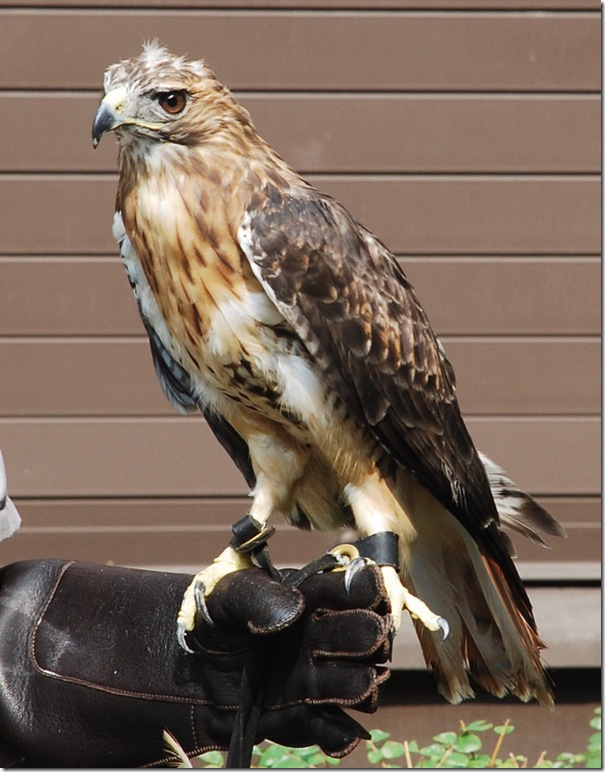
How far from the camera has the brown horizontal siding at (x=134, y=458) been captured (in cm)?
539

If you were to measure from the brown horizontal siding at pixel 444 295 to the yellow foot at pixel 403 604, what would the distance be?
2.39m

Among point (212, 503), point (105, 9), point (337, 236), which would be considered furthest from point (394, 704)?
point (105, 9)

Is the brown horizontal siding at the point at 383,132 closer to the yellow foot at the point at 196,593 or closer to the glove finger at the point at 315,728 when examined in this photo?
the yellow foot at the point at 196,593

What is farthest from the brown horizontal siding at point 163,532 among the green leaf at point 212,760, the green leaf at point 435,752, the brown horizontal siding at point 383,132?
the brown horizontal siding at point 383,132

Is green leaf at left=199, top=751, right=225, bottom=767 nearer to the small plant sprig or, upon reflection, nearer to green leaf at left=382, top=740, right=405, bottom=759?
the small plant sprig

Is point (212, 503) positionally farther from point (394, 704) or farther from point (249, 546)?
point (249, 546)

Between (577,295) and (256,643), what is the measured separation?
2966 mm

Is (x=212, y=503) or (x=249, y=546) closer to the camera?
(x=249, y=546)

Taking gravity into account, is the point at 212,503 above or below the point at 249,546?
below

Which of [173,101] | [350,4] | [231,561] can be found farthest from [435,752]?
[350,4]

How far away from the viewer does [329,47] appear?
5332 millimetres

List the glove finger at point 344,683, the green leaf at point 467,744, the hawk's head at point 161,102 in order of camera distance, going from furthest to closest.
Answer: the green leaf at point 467,744
the hawk's head at point 161,102
the glove finger at point 344,683

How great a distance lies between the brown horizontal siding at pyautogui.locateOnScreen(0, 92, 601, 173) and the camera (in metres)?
5.33

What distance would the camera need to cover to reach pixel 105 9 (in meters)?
5.30
